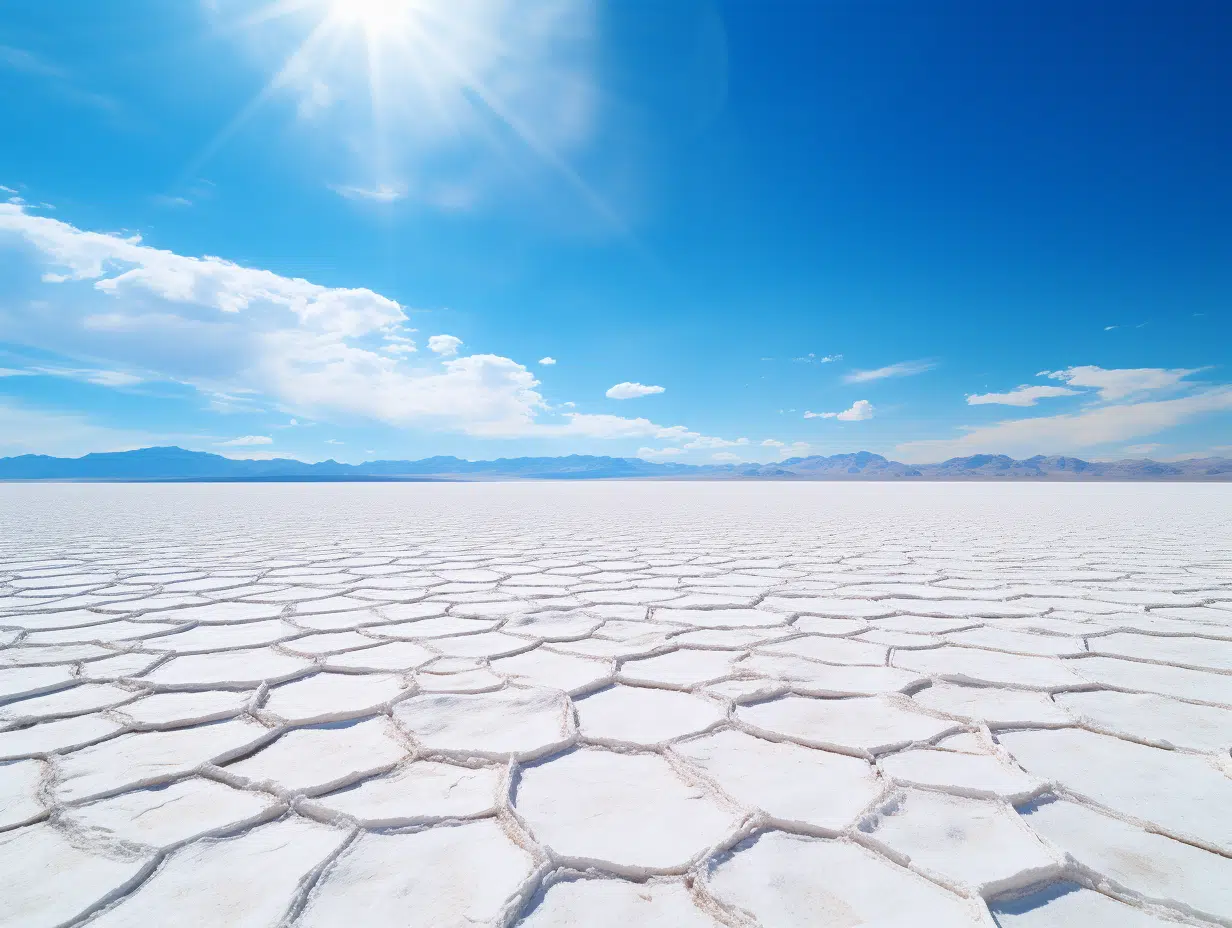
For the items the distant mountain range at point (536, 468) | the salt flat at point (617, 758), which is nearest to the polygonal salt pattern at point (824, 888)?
the salt flat at point (617, 758)

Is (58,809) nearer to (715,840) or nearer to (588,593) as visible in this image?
(715,840)

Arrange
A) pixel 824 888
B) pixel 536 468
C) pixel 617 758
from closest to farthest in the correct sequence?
pixel 824 888 < pixel 617 758 < pixel 536 468

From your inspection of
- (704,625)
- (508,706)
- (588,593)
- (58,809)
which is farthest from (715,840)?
(588,593)

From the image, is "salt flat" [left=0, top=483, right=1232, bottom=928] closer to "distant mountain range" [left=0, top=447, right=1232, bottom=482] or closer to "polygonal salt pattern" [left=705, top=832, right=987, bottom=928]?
"polygonal salt pattern" [left=705, top=832, right=987, bottom=928]

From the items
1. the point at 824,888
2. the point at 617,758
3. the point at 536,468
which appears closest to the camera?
the point at 824,888

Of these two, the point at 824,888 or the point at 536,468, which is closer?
the point at 824,888

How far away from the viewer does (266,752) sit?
0.99 metres

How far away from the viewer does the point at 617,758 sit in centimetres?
97

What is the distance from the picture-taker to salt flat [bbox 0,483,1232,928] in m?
0.66

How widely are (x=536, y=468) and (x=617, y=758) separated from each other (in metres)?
124

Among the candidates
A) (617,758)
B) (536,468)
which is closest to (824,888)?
(617,758)

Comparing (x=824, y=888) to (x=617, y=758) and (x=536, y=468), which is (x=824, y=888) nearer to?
(x=617, y=758)

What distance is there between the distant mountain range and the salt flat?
66.8 m

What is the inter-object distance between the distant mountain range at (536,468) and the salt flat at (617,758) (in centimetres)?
6681
